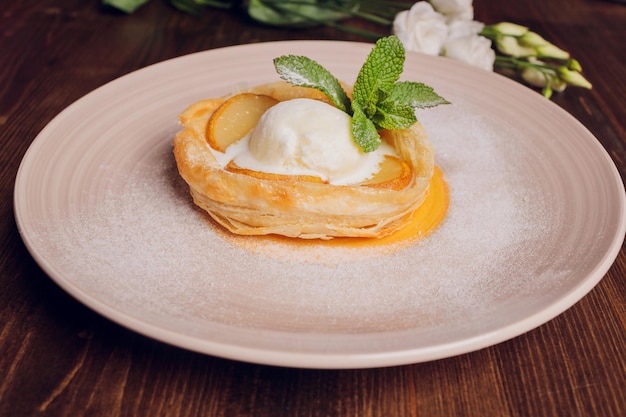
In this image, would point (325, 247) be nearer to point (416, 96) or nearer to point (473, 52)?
point (416, 96)

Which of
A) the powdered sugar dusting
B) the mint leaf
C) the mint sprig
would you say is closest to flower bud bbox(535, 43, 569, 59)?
the powdered sugar dusting

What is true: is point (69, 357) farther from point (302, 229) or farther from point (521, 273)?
point (521, 273)

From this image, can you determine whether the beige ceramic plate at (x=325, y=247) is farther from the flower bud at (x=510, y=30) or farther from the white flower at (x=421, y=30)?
A: the flower bud at (x=510, y=30)

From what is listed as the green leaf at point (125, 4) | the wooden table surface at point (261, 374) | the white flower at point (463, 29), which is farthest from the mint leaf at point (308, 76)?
the green leaf at point (125, 4)

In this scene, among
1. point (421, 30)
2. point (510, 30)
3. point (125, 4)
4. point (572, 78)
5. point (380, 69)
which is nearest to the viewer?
point (380, 69)

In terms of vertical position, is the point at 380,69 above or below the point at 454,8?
above

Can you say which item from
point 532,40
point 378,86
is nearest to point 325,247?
point 378,86
